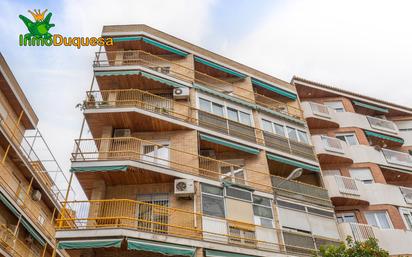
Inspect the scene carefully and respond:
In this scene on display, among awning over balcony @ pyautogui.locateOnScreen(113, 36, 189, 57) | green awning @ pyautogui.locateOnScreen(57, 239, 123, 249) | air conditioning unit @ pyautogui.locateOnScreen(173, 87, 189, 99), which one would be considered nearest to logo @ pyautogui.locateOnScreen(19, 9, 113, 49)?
awning over balcony @ pyautogui.locateOnScreen(113, 36, 189, 57)

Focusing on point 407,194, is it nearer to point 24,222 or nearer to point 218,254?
point 218,254

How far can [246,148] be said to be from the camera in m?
17.8

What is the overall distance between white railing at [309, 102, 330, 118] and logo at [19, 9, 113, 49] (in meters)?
13.8

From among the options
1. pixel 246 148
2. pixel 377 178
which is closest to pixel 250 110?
pixel 246 148

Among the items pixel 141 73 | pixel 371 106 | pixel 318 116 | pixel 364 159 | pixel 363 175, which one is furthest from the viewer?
pixel 371 106

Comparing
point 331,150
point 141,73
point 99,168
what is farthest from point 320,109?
point 99,168

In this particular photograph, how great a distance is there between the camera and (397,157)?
936 inches

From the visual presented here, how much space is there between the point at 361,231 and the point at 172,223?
10.4 metres

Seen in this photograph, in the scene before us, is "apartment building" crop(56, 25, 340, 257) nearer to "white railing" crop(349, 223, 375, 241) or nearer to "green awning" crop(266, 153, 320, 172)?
"green awning" crop(266, 153, 320, 172)

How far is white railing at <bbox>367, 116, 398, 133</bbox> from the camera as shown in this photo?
82.9 ft

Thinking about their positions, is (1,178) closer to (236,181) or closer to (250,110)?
(236,181)

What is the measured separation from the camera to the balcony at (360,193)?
19.5 meters

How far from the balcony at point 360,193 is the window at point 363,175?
0.89m

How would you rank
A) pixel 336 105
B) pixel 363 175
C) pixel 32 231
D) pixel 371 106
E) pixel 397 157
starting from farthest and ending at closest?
pixel 371 106 < pixel 336 105 < pixel 397 157 < pixel 363 175 < pixel 32 231
